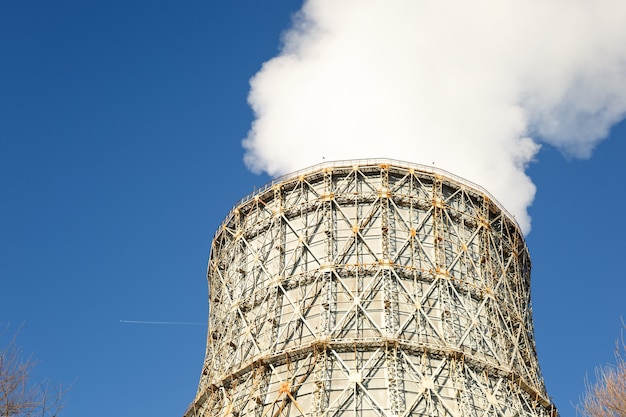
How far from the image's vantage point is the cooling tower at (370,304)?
92.6 feet

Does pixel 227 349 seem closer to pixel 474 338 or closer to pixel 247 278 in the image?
pixel 247 278

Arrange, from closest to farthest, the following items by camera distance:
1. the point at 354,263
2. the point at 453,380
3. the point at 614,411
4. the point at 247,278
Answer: the point at 614,411 → the point at 453,380 → the point at 354,263 → the point at 247,278

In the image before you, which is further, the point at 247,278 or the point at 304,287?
the point at 247,278

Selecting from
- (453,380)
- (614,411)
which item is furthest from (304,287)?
(614,411)

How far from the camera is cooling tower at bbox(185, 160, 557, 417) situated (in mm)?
28219

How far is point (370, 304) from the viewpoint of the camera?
29672mm

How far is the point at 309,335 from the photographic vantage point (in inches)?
1164

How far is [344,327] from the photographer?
29297 millimetres

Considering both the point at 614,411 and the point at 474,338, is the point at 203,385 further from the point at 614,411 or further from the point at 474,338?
the point at 614,411

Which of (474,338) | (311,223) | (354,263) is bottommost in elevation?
(474,338)

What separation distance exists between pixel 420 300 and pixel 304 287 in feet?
13.5

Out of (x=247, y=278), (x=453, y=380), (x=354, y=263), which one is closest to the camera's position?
(x=453, y=380)

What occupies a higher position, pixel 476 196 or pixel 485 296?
pixel 476 196

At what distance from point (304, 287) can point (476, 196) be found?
8.23 m
